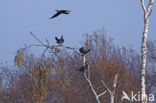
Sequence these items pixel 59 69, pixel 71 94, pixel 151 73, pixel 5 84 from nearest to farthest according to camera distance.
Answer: pixel 59 69
pixel 71 94
pixel 5 84
pixel 151 73

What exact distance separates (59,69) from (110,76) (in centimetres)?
1593

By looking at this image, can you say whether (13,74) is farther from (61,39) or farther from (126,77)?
(61,39)

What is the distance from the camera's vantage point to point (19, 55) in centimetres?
833

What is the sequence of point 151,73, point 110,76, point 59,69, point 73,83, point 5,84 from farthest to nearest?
point 151,73 < point 5,84 < point 73,83 < point 110,76 < point 59,69

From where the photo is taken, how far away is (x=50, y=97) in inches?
1198

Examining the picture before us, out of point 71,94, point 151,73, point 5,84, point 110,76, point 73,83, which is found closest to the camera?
point 110,76

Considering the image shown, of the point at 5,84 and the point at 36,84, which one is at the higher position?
the point at 36,84

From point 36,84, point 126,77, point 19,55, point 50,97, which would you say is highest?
point 19,55

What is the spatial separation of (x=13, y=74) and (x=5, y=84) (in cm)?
438

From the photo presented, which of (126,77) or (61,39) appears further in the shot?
(126,77)

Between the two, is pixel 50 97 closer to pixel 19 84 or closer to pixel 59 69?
pixel 19 84

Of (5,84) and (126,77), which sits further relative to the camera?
(5,84)

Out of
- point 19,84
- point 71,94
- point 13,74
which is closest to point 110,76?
point 71,94

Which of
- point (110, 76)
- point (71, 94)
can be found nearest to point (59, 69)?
point (110, 76)
